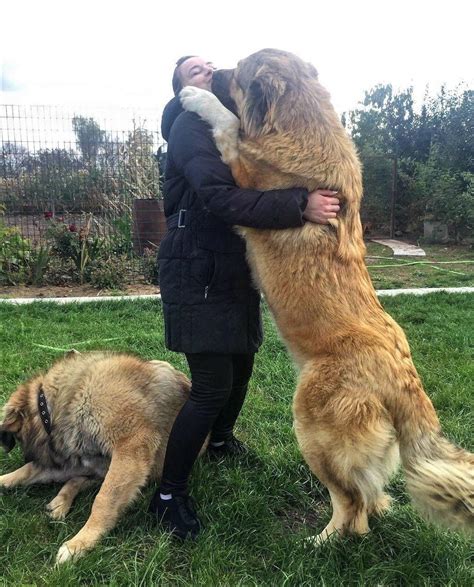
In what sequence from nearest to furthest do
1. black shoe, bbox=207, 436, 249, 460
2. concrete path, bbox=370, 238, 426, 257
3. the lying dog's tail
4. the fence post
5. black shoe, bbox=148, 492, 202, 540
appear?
the lying dog's tail, black shoe, bbox=148, 492, 202, 540, black shoe, bbox=207, 436, 249, 460, concrete path, bbox=370, 238, 426, 257, the fence post

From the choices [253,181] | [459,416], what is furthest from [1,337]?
[459,416]

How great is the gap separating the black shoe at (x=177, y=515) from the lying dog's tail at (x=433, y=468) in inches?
38.0

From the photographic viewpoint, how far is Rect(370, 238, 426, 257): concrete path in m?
10.6

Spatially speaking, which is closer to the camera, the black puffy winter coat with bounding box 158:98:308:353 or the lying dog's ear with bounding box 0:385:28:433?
the black puffy winter coat with bounding box 158:98:308:353

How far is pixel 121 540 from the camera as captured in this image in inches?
87.3

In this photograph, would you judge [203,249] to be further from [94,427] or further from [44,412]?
[44,412]

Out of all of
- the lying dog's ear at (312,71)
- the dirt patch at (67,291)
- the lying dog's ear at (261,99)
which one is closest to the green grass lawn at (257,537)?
the lying dog's ear at (261,99)

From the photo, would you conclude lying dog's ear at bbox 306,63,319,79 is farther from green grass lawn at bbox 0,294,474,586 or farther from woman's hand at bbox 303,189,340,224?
green grass lawn at bbox 0,294,474,586

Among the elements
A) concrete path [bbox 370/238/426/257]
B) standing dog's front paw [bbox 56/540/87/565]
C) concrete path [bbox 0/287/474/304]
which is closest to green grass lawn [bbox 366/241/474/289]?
concrete path [bbox 370/238/426/257]

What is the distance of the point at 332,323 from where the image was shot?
212 cm

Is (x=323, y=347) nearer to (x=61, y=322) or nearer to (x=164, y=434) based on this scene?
(x=164, y=434)

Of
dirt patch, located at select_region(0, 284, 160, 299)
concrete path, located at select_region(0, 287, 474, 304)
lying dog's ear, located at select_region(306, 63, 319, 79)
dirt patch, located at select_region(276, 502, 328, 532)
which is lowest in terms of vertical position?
dirt patch, located at select_region(276, 502, 328, 532)

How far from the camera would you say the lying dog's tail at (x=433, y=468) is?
1974 mm

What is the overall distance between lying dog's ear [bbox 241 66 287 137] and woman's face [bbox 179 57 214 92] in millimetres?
383
